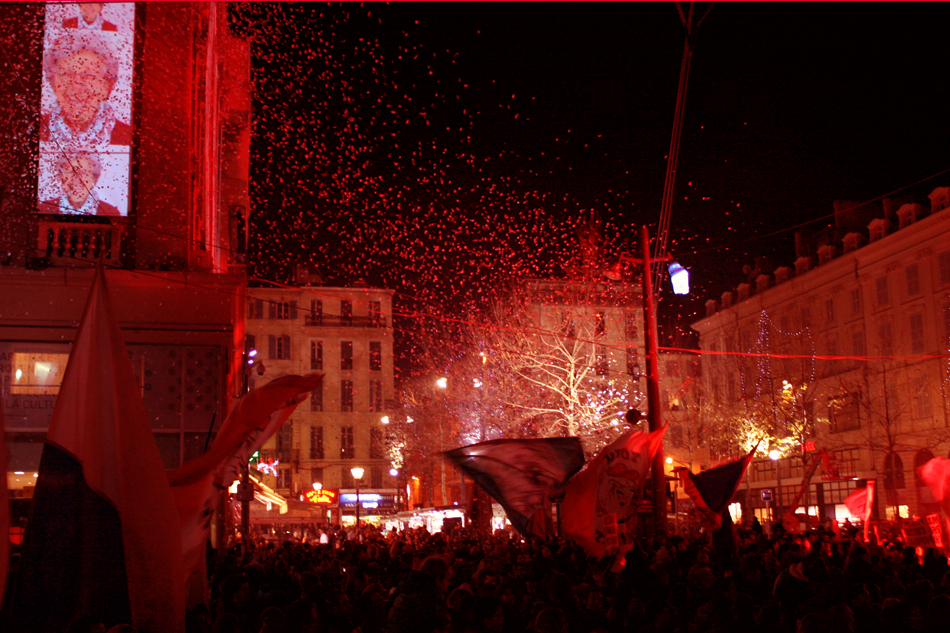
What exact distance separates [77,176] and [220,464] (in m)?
12.4

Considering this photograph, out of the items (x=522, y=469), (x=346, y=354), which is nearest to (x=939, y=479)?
(x=522, y=469)

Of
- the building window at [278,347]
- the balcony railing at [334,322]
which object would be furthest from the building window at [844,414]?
the building window at [278,347]

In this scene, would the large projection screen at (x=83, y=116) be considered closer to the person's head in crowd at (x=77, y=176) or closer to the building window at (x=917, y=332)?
the person's head in crowd at (x=77, y=176)

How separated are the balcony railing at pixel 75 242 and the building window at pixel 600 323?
18.4 m

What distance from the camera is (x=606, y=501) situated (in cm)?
1250

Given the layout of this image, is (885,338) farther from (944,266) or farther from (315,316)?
(315,316)

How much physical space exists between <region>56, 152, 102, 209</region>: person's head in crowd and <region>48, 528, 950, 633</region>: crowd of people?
10174 millimetres

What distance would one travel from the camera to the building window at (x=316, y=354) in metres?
67.9

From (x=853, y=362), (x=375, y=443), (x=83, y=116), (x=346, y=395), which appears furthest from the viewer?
(x=346, y=395)

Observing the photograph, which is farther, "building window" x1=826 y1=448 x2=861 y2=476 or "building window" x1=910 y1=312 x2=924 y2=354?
"building window" x1=826 y1=448 x2=861 y2=476

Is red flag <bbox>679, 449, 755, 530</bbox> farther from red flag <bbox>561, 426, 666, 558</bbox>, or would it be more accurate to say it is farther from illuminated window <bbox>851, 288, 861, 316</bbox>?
illuminated window <bbox>851, 288, 861, 316</bbox>

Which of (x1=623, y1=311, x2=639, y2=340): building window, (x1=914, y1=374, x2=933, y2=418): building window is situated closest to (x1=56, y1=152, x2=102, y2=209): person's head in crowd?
(x1=623, y1=311, x2=639, y2=340): building window

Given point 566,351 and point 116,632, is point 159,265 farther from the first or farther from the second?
point 566,351

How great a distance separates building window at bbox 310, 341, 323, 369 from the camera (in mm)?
67938
